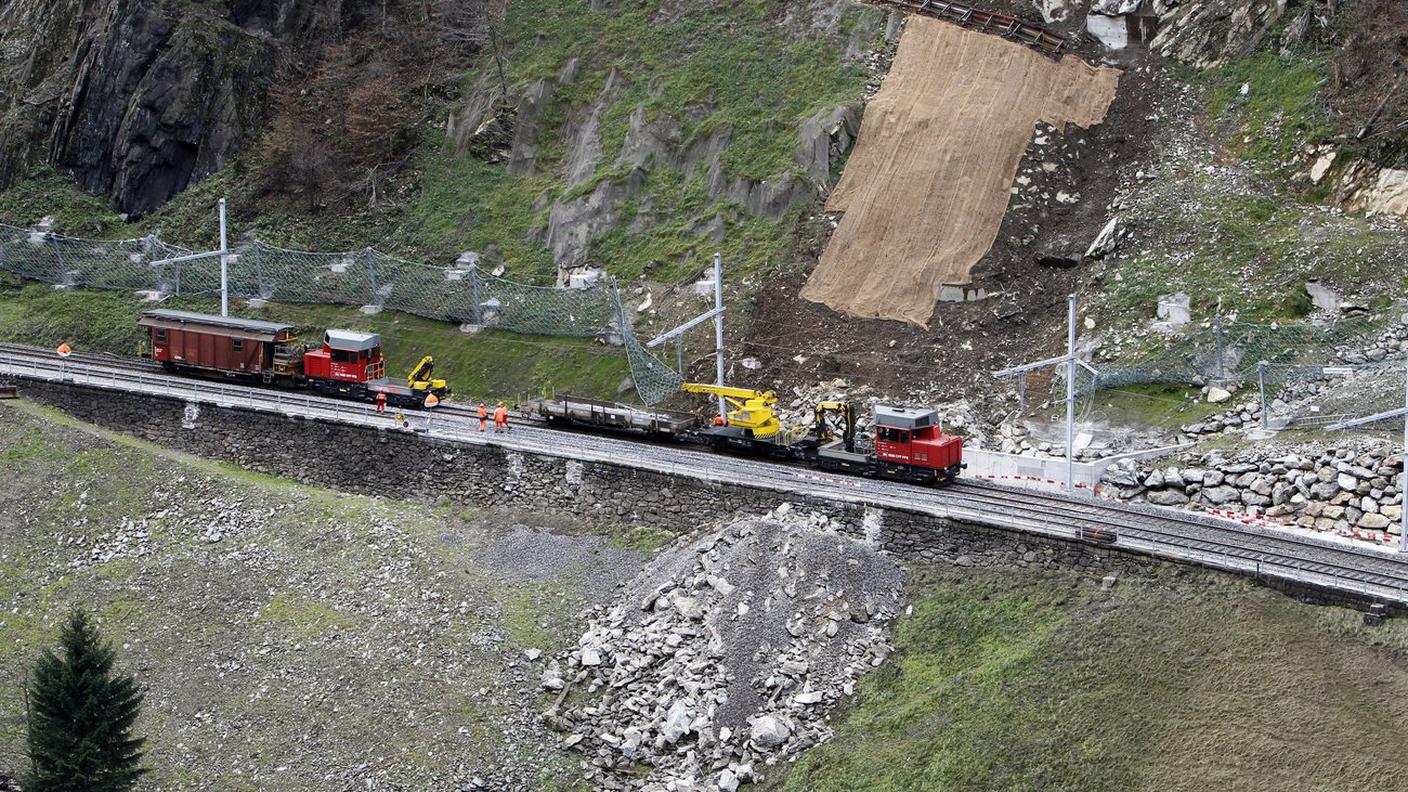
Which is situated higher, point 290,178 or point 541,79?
point 541,79

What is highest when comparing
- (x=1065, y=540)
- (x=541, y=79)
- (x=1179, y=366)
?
(x=541, y=79)

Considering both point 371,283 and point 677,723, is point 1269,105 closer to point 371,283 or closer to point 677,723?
point 677,723

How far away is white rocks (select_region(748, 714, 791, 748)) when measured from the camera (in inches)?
1403

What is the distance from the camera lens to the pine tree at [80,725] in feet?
112

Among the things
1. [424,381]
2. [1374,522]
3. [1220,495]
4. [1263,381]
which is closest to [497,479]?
[424,381]

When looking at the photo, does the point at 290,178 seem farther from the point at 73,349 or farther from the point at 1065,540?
the point at 1065,540

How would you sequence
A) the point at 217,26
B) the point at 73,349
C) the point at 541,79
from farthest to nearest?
the point at 217,26
the point at 541,79
the point at 73,349

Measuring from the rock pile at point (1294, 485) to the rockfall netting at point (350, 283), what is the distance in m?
18.0

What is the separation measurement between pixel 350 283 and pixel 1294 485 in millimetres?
40224

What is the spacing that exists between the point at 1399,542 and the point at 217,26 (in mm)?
61285

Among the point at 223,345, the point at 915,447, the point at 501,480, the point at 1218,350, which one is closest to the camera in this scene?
the point at 915,447

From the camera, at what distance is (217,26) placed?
7575cm

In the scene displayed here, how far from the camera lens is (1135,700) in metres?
34.0

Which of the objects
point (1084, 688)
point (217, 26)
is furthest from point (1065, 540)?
point (217, 26)
